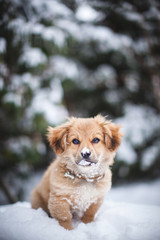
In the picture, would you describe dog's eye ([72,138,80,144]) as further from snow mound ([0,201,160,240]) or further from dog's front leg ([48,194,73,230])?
snow mound ([0,201,160,240])

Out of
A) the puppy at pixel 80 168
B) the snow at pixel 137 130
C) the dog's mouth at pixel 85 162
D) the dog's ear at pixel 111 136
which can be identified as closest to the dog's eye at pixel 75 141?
the puppy at pixel 80 168

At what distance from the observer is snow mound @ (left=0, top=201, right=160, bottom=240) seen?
1.81m

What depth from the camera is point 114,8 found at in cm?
489

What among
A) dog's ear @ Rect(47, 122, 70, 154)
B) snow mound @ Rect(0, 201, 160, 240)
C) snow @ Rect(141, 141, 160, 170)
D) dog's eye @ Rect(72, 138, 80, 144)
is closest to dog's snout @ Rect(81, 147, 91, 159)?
dog's eye @ Rect(72, 138, 80, 144)

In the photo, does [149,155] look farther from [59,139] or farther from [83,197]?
[59,139]

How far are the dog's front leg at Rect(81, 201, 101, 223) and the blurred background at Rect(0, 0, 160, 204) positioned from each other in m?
2.25

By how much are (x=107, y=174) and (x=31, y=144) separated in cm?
299

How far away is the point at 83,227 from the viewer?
2020 mm

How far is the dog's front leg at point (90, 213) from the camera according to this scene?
214 cm

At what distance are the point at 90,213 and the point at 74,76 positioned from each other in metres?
3.56

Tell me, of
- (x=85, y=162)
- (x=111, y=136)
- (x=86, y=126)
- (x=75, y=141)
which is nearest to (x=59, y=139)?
(x=75, y=141)

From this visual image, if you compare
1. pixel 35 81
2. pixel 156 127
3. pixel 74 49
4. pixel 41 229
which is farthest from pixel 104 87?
pixel 41 229

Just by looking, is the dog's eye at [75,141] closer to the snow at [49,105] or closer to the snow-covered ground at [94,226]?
the snow-covered ground at [94,226]

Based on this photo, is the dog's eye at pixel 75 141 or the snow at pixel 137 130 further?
the snow at pixel 137 130
